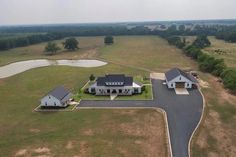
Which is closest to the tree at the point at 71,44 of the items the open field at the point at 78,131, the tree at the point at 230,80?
the open field at the point at 78,131

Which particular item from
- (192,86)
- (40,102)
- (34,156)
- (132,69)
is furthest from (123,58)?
(34,156)

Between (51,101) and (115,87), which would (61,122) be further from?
(115,87)

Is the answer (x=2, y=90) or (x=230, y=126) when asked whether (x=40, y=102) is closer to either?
(x=2, y=90)

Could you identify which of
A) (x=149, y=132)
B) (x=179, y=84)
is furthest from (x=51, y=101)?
(x=179, y=84)

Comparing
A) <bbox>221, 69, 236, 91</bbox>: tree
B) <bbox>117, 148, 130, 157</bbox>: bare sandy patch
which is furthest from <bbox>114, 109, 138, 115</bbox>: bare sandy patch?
<bbox>221, 69, 236, 91</bbox>: tree

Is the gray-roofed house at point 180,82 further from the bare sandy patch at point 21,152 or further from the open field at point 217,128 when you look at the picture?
the bare sandy patch at point 21,152

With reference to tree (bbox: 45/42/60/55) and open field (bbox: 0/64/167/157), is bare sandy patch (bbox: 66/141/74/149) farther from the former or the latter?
tree (bbox: 45/42/60/55)
